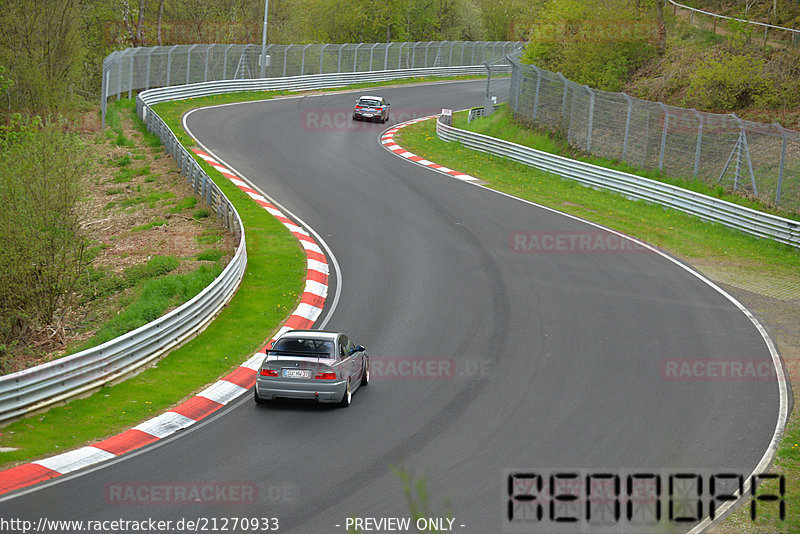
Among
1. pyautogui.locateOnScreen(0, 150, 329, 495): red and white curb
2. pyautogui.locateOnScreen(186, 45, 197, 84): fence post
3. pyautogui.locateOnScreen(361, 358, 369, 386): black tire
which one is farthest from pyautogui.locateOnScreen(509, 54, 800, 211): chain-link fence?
pyautogui.locateOnScreen(186, 45, 197, 84): fence post

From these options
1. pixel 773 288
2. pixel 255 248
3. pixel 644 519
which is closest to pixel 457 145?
pixel 255 248

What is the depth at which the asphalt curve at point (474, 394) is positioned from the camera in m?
10.8

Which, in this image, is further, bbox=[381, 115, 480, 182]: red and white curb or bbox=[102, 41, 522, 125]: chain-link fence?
bbox=[102, 41, 522, 125]: chain-link fence

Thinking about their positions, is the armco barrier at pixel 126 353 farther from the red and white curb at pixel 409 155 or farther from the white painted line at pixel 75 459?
the red and white curb at pixel 409 155

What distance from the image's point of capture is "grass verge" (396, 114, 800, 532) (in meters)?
22.5

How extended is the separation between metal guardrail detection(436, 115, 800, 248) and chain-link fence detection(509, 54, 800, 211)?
4.73 feet

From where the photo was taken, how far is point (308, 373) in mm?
13430

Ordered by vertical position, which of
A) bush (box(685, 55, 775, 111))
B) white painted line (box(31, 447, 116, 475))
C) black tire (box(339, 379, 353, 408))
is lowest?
white painted line (box(31, 447, 116, 475))

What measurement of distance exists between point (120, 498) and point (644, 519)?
21.2ft

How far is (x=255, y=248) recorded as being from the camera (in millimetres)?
23703

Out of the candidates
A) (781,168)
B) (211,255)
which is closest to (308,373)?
(211,255)

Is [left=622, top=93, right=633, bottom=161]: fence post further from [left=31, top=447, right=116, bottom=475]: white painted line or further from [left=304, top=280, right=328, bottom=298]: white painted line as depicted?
[left=31, top=447, right=116, bottom=475]: white painted line

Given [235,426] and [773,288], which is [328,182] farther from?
[235,426]

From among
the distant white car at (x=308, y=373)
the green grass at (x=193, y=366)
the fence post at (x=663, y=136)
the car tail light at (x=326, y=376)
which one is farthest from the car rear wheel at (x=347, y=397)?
the fence post at (x=663, y=136)
